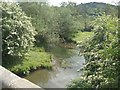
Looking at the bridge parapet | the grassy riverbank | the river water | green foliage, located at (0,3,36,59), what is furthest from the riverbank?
the bridge parapet

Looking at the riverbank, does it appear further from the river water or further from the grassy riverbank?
the river water

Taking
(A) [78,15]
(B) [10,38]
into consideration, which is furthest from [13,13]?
(A) [78,15]

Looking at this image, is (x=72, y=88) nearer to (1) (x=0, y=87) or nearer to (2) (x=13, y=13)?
(1) (x=0, y=87)

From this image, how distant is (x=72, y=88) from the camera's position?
6.73 meters

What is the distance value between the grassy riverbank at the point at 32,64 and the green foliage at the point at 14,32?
0.79m

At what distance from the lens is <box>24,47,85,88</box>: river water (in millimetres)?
17016

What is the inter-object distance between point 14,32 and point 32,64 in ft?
9.02

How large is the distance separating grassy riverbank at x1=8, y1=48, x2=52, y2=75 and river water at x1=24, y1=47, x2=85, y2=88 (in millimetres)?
381

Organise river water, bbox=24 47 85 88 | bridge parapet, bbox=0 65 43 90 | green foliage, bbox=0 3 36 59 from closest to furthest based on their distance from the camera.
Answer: bridge parapet, bbox=0 65 43 90 < river water, bbox=24 47 85 88 < green foliage, bbox=0 3 36 59

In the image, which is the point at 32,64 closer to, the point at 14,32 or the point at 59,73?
the point at 59,73

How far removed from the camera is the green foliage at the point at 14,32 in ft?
56.3

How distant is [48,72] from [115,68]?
1462 centimetres

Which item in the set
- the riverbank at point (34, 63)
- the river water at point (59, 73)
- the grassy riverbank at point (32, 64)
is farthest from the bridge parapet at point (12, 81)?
the grassy riverbank at point (32, 64)

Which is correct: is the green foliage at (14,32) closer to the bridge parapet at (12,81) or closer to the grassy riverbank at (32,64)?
the grassy riverbank at (32,64)
